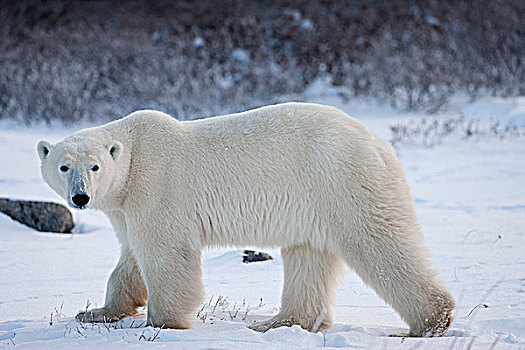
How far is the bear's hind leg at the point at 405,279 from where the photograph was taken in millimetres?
2822

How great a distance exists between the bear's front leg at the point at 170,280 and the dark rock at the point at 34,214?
8.85ft

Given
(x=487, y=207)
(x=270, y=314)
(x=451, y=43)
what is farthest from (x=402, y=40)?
(x=270, y=314)

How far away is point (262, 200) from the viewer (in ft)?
10.0

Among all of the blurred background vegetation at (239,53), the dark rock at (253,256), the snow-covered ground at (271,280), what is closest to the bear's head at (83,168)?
the snow-covered ground at (271,280)

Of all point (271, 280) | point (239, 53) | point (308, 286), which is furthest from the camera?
A: point (239, 53)

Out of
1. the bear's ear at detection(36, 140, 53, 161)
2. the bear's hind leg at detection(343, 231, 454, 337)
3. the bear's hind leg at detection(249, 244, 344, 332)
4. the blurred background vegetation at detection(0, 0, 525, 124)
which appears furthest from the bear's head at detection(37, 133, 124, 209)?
the blurred background vegetation at detection(0, 0, 525, 124)

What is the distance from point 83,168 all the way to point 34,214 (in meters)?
2.78

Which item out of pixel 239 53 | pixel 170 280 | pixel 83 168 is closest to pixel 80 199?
pixel 83 168

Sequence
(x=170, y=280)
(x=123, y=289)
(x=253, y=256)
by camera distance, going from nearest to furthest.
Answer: (x=170, y=280) → (x=123, y=289) → (x=253, y=256)

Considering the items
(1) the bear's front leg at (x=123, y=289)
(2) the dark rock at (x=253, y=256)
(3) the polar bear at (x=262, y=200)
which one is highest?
(3) the polar bear at (x=262, y=200)

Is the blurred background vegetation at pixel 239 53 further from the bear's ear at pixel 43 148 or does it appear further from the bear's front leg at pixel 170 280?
the bear's front leg at pixel 170 280

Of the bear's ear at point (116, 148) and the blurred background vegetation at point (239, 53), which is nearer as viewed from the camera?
the bear's ear at point (116, 148)

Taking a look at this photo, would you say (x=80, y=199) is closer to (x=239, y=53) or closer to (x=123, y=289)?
(x=123, y=289)

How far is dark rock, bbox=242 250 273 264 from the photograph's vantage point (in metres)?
4.55
